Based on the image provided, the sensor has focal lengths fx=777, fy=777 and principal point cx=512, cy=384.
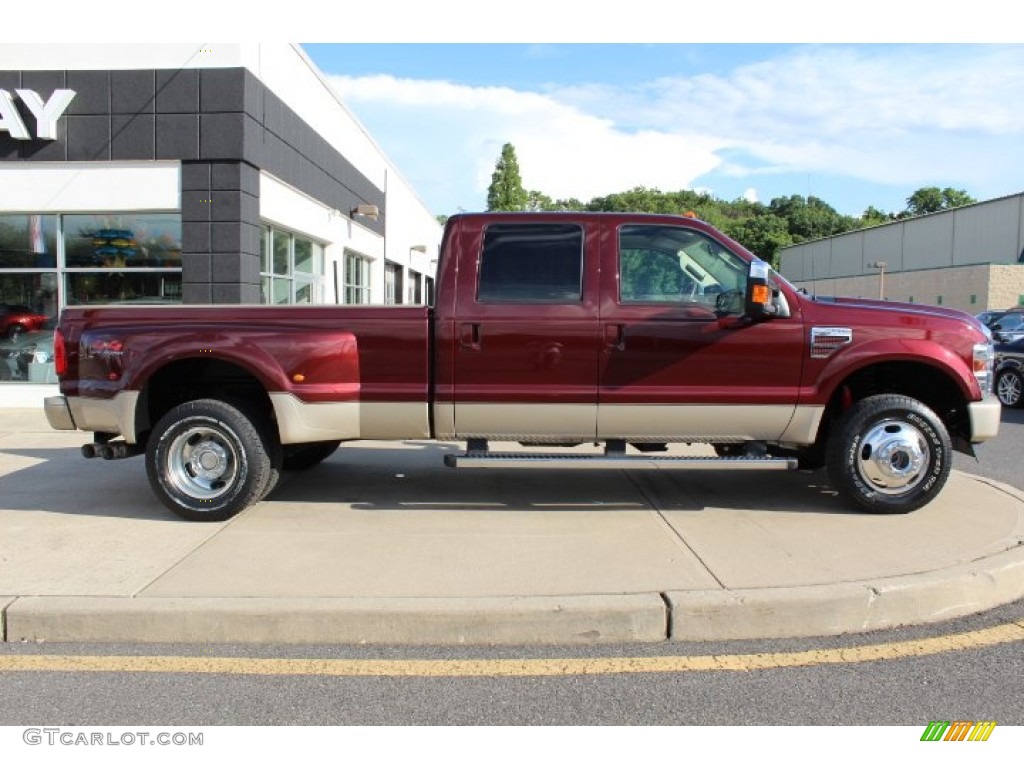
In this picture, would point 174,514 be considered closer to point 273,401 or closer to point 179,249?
point 273,401

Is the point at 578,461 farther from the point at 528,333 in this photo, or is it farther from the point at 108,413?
the point at 108,413

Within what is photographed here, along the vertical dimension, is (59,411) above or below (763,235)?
below

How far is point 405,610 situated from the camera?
3.77 metres

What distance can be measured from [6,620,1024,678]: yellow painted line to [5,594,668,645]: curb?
17 centimetres

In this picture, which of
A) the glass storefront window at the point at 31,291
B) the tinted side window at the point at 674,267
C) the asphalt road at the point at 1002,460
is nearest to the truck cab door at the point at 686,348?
the tinted side window at the point at 674,267

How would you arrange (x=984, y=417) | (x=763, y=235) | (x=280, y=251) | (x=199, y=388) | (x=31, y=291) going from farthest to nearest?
(x=763, y=235), (x=280, y=251), (x=31, y=291), (x=199, y=388), (x=984, y=417)

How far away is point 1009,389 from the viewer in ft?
42.7

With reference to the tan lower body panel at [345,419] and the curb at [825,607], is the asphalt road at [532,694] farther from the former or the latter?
the tan lower body panel at [345,419]

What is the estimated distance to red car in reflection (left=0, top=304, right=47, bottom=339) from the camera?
11578mm

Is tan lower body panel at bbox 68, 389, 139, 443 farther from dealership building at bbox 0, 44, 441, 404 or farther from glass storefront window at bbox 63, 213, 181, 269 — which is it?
glass storefront window at bbox 63, 213, 181, 269

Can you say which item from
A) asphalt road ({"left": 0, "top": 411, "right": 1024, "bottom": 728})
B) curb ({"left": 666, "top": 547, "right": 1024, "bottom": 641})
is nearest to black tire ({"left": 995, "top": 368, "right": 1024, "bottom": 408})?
curb ({"left": 666, "top": 547, "right": 1024, "bottom": 641})

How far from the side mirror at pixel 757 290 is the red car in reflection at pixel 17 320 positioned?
35.3 ft

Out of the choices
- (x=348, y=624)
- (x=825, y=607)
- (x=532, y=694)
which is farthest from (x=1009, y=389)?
(x=348, y=624)

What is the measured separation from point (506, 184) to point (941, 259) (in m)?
26.8
